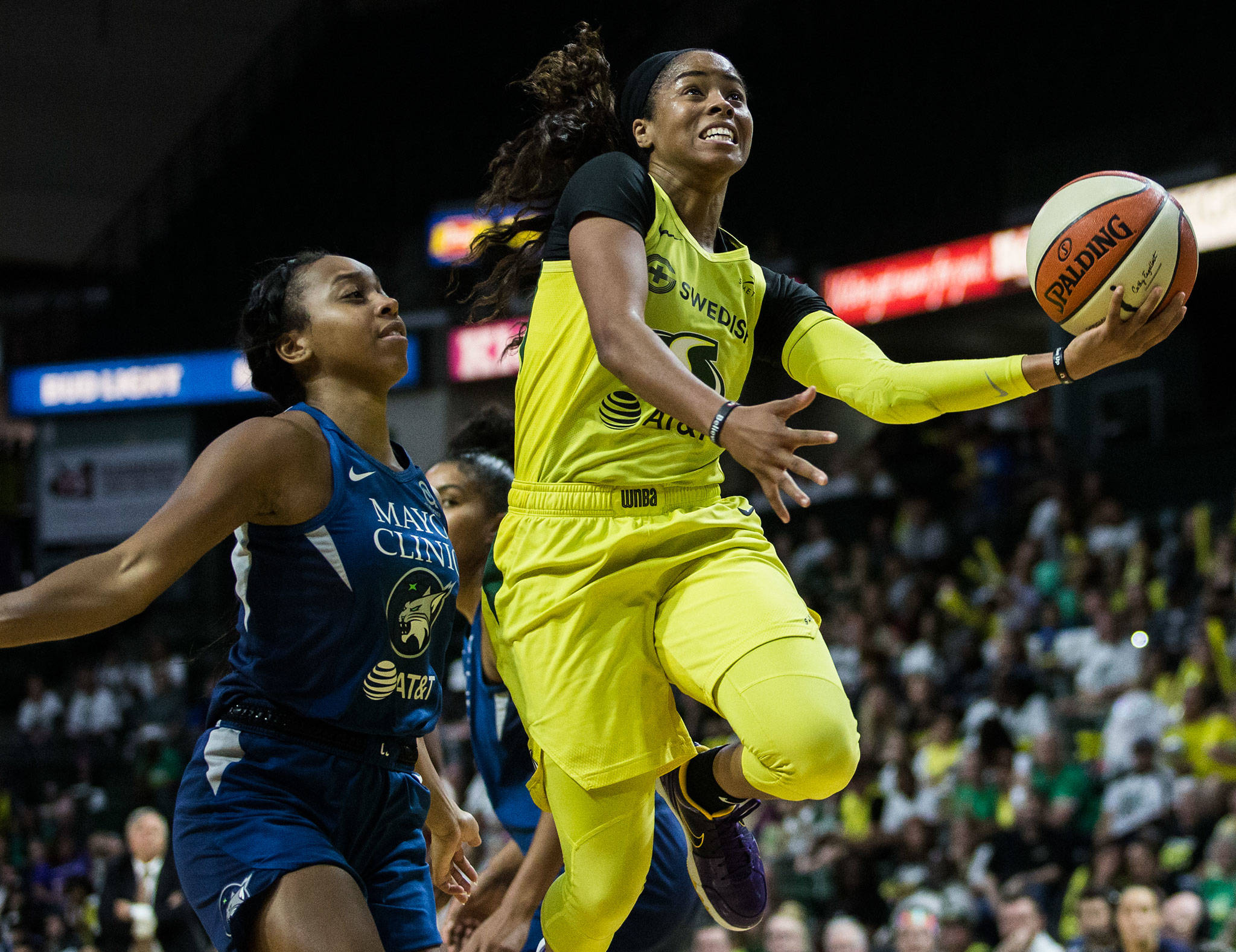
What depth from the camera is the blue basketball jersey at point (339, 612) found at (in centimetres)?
285

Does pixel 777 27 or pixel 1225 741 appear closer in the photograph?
pixel 1225 741

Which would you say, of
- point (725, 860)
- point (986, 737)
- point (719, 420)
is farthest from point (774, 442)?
point (986, 737)

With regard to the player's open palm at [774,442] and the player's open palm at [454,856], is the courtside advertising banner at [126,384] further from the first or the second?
the player's open palm at [774,442]

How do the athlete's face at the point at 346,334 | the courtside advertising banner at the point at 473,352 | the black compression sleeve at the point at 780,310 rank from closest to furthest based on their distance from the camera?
1. the athlete's face at the point at 346,334
2. the black compression sleeve at the point at 780,310
3. the courtside advertising banner at the point at 473,352

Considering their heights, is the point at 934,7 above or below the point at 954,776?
above

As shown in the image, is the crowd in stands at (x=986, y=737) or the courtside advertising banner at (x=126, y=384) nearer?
the crowd in stands at (x=986, y=737)

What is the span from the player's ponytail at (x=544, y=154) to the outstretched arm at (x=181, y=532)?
108cm

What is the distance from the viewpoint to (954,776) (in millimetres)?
8656

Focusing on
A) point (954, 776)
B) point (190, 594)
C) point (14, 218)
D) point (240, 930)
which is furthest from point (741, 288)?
point (14, 218)

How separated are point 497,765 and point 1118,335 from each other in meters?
2.11

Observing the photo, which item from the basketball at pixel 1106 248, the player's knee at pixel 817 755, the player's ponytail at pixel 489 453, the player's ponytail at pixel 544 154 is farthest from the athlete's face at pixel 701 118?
the player's knee at pixel 817 755

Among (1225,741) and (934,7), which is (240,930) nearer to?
(1225,741)

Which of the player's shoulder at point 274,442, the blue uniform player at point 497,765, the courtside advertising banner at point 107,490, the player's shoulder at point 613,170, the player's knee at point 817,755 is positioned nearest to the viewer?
the player's shoulder at point 274,442

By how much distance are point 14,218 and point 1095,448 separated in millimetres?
15871
